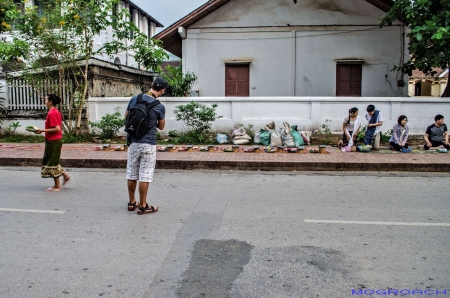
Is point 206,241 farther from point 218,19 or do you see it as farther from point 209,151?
point 218,19

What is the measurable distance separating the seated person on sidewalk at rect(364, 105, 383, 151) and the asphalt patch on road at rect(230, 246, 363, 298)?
8.03m

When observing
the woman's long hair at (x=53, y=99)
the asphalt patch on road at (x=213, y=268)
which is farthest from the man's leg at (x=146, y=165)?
the woman's long hair at (x=53, y=99)

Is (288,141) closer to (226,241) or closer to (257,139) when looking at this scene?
(257,139)

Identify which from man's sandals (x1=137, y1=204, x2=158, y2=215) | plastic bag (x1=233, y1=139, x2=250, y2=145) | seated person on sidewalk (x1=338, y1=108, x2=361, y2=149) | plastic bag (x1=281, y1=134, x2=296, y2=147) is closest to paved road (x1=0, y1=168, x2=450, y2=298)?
man's sandals (x1=137, y1=204, x2=158, y2=215)

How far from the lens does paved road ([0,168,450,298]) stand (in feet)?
12.5

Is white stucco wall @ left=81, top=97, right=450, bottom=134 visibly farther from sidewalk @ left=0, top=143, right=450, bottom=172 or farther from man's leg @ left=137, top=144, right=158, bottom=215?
man's leg @ left=137, top=144, right=158, bottom=215

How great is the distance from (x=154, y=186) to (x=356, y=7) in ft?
38.2

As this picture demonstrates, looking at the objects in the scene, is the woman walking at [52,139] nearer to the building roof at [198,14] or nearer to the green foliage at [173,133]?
the green foliage at [173,133]

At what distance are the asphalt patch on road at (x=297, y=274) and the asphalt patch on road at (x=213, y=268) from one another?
0.30 ft

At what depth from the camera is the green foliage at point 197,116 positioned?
13.5 m

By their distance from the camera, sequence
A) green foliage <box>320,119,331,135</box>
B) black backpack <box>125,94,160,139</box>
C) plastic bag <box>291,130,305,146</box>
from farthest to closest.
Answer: green foliage <box>320,119,331,135</box> → plastic bag <box>291,130,305,146</box> → black backpack <box>125,94,160,139</box>

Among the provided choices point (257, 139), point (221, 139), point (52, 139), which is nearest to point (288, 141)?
point (257, 139)

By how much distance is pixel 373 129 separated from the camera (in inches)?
474

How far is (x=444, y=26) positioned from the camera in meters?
12.2
